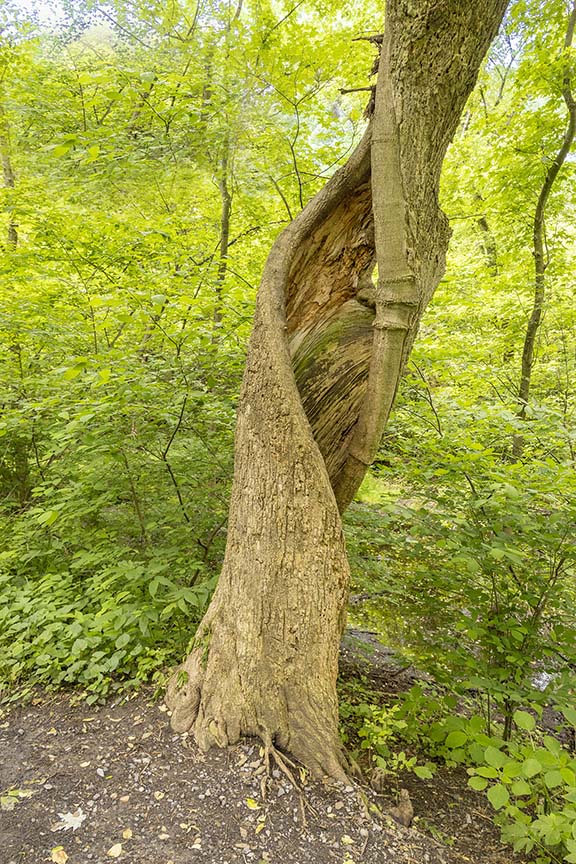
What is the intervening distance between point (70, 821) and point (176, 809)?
1.37 feet

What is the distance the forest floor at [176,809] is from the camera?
1.70m

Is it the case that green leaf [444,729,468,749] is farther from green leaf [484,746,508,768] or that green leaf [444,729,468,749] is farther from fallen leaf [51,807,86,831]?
fallen leaf [51,807,86,831]

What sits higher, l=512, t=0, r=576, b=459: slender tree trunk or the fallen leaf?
l=512, t=0, r=576, b=459: slender tree trunk

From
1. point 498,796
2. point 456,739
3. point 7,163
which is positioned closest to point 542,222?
point 456,739

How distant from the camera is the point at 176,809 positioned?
A: 186cm

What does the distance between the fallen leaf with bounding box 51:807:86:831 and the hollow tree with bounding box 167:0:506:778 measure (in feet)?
1.77

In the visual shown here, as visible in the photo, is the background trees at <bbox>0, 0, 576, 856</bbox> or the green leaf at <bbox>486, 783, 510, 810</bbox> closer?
the green leaf at <bbox>486, 783, 510, 810</bbox>

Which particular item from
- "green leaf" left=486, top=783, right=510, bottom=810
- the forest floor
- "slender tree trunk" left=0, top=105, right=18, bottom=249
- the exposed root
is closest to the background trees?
"slender tree trunk" left=0, top=105, right=18, bottom=249

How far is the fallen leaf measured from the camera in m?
1.76

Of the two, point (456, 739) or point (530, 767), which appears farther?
point (456, 739)

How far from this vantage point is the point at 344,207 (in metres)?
2.67

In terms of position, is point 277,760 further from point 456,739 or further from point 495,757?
point 495,757

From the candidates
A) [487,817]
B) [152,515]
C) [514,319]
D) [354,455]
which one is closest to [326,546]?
[354,455]

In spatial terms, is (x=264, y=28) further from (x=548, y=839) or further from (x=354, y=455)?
(x=548, y=839)
